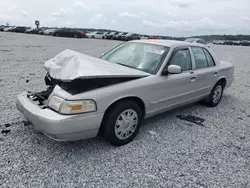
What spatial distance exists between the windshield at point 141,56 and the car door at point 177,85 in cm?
19

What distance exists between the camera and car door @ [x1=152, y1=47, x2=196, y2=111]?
3.65 m

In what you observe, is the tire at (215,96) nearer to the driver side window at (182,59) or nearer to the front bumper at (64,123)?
the driver side window at (182,59)

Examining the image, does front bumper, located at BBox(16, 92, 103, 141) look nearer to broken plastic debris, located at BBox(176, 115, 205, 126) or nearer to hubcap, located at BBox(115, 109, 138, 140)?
hubcap, located at BBox(115, 109, 138, 140)

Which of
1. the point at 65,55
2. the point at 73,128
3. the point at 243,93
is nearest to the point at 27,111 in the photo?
the point at 73,128

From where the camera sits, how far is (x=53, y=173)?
101 inches

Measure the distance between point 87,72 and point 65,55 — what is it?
1.17 m

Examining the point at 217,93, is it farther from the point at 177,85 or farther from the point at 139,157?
the point at 139,157

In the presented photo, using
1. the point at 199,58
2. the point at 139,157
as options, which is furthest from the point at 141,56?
the point at 139,157

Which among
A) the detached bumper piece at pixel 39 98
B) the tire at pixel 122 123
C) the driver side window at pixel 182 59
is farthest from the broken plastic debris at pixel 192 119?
the detached bumper piece at pixel 39 98

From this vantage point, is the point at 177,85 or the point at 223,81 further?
the point at 223,81

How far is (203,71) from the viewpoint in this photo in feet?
15.0

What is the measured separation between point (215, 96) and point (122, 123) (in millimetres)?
3065

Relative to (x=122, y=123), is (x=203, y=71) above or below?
above

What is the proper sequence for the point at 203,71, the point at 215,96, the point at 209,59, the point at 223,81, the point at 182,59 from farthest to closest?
the point at 223,81
the point at 215,96
the point at 209,59
the point at 203,71
the point at 182,59
